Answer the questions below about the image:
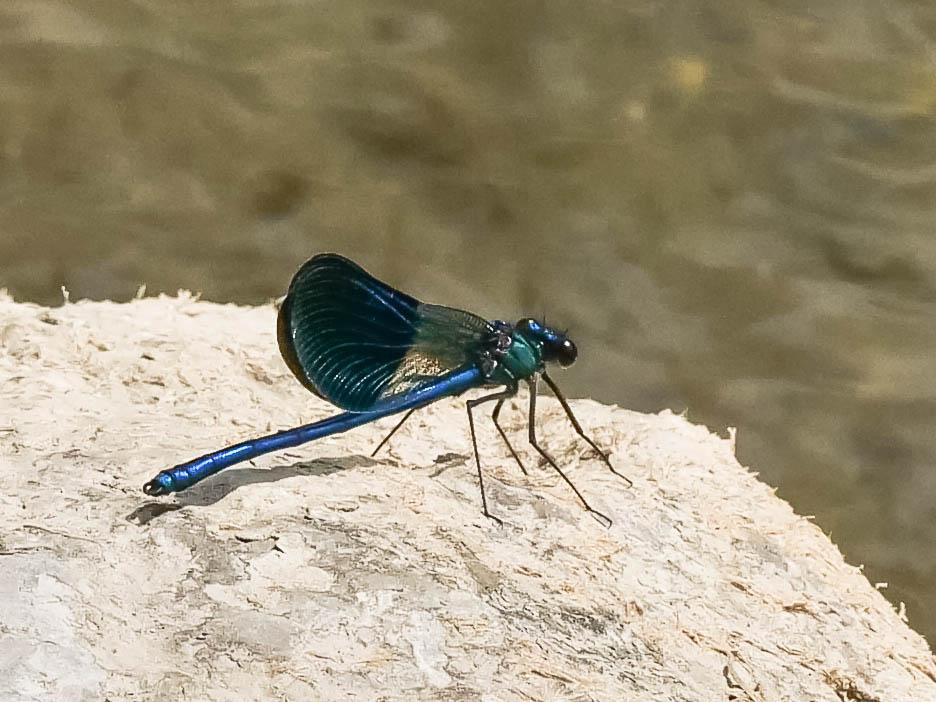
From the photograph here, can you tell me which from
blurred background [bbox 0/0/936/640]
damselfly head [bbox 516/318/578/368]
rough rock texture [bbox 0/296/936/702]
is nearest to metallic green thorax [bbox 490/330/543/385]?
damselfly head [bbox 516/318/578/368]

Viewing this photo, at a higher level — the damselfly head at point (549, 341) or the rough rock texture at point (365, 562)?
the damselfly head at point (549, 341)

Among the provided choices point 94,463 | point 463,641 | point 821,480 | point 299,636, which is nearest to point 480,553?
point 463,641

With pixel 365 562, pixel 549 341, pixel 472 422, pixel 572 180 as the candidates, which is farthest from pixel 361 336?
pixel 572 180

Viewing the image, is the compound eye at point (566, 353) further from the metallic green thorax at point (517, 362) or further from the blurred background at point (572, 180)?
the blurred background at point (572, 180)

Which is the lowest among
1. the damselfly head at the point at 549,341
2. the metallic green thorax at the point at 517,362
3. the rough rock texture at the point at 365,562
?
the rough rock texture at the point at 365,562

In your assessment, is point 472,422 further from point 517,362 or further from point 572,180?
point 572,180

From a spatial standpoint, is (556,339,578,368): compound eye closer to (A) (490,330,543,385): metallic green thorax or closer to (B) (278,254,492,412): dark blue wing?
(A) (490,330,543,385): metallic green thorax

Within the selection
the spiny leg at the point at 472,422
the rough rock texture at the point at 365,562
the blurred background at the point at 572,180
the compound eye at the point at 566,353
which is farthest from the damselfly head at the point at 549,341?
the blurred background at the point at 572,180
